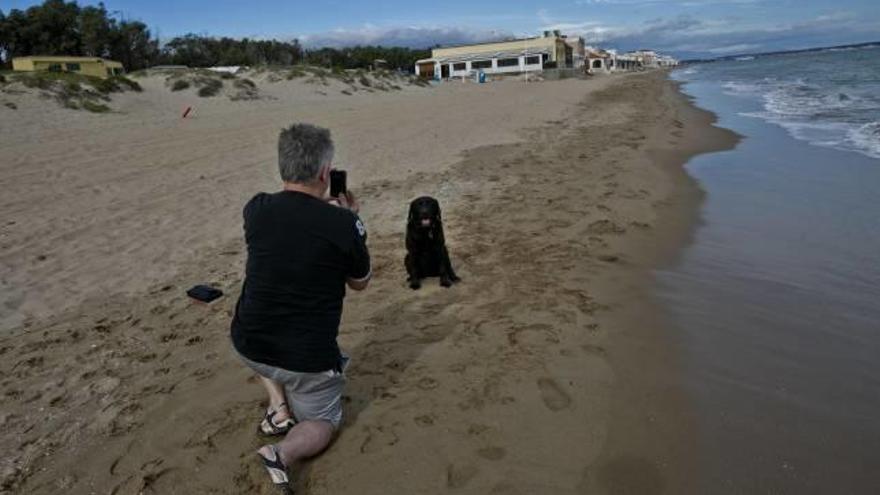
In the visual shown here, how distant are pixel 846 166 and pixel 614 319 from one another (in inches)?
289

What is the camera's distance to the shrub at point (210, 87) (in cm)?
2601

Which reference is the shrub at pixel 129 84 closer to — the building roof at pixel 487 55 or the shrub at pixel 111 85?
the shrub at pixel 111 85

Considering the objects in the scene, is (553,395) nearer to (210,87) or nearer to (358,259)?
(358,259)

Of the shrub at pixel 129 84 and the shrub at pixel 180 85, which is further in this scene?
the shrub at pixel 180 85

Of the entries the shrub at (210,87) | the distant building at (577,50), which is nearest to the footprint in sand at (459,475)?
the shrub at (210,87)

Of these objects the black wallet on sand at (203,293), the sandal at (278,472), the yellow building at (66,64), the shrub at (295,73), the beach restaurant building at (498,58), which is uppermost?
the beach restaurant building at (498,58)

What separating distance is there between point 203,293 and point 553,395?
2986 millimetres

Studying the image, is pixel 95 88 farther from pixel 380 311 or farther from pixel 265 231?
pixel 265 231

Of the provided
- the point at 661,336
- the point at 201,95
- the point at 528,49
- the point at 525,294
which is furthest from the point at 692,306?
the point at 528,49

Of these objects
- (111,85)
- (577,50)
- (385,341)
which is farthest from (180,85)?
(577,50)

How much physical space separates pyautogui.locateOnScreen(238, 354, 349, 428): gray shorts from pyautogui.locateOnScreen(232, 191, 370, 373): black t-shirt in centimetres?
4

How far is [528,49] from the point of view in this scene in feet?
290

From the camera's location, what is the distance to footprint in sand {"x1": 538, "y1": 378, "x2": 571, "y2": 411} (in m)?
3.29

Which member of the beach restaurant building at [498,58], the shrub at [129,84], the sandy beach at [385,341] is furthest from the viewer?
the beach restaurant building at [498,58]
